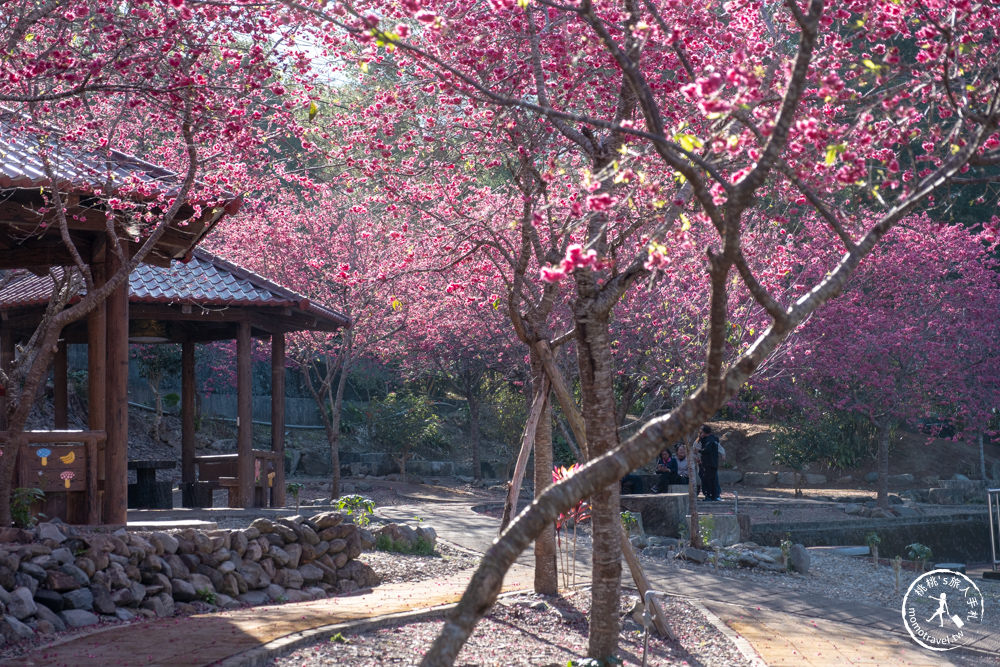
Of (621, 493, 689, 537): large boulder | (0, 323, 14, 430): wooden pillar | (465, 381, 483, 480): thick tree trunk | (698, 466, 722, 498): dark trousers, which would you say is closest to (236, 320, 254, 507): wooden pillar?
(0, 323, 14, 430): wooden pillar

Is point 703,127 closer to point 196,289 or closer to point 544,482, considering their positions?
point 544,482

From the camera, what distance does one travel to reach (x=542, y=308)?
7.84 metres

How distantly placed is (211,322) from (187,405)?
1.38m

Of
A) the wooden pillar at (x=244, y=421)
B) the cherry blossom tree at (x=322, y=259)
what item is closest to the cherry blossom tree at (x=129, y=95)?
the wooden pillar at (x=244, y=421)

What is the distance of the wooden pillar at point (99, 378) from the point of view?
8727 mm

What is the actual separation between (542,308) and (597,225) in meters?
1.61

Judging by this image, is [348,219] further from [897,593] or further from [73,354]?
[897,593]

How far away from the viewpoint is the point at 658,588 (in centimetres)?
925

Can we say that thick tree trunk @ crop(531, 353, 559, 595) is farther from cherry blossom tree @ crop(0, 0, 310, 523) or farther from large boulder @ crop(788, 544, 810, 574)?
large boulder @ crop(788, 544, 810, 574)

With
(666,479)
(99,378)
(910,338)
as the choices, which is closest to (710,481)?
(666,479)

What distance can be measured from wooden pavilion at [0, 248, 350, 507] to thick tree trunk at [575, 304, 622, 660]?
7418 mm

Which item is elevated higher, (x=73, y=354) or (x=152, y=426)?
(x=73, y=354)

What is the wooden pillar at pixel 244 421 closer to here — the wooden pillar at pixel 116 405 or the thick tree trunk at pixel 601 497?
the wooden pillar at pixel 116 405

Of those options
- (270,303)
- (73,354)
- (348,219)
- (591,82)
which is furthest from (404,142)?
(73,354)
